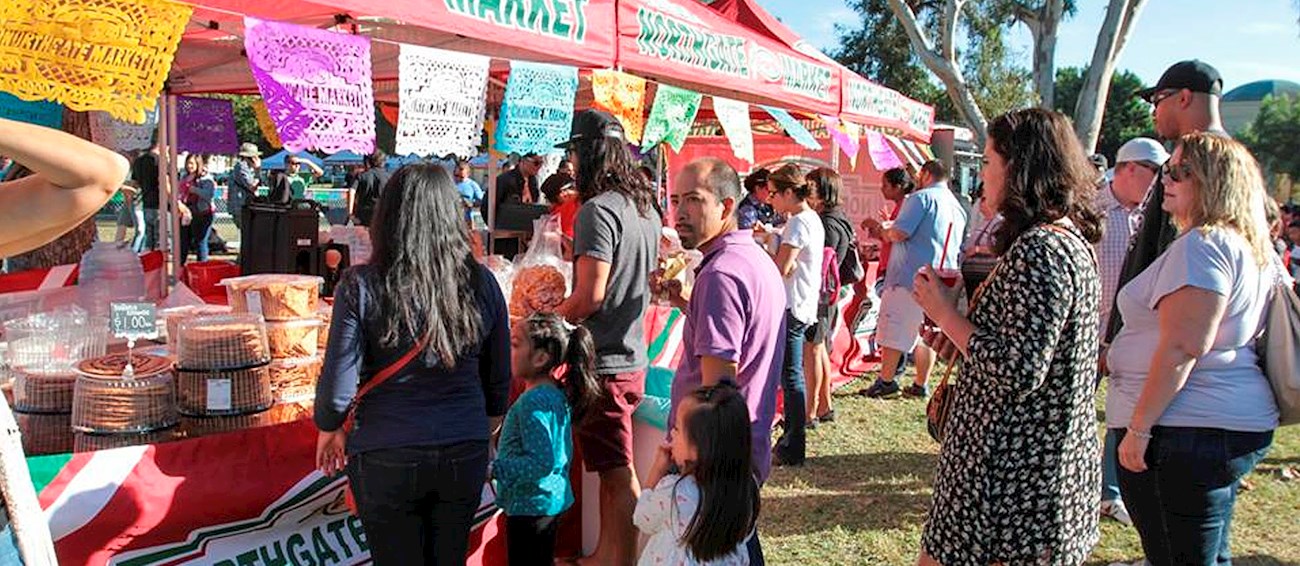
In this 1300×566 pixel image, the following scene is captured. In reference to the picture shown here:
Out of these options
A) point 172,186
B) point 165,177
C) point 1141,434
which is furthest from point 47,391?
point 172,186

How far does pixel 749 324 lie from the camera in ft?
9.29

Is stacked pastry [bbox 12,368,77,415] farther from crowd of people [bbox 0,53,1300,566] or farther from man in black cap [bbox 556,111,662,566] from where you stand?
man in black cap [bbox 556,111,662,566]

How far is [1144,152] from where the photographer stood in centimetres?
471

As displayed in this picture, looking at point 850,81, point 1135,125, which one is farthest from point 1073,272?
point 1135,125

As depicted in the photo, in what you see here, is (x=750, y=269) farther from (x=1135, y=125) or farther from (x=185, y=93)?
(x=1135, y=125)

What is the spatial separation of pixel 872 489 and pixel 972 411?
302cm

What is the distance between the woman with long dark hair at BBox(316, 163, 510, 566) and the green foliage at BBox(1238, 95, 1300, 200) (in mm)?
61223

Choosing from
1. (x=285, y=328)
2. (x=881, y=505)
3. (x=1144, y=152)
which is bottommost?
(x=881, y=505)

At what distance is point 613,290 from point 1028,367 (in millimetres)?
1709

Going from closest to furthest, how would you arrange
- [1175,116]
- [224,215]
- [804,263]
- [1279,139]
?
1. [1175,116]
2. [804,263]
3. [224,215]
4. [1279,139]

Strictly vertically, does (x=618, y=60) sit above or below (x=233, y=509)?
above

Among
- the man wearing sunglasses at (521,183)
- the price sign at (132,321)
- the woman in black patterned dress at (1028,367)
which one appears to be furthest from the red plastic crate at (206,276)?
the woman in black patterned dress at (1028,367)

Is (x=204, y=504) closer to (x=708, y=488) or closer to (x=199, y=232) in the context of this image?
(x=708, y=488)

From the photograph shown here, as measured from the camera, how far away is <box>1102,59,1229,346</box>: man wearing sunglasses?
129 inches
